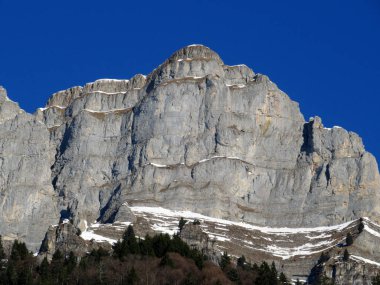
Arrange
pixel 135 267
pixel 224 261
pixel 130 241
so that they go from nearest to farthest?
pixel 135 267
pixel 130 241
pixel 224 261

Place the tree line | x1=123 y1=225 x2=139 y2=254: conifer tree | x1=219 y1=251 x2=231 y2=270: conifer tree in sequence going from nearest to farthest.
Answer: the tree line → x1=123 y1=225 x2=139 y2=254: conifer tree → x1=219 y1=251 x2=231 y2=270: conifer tree

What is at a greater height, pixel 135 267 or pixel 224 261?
pixel 224 261

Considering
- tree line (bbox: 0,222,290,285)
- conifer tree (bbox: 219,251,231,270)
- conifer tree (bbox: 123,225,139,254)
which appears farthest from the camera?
conifer tree (bbox: 219,251,231,270)

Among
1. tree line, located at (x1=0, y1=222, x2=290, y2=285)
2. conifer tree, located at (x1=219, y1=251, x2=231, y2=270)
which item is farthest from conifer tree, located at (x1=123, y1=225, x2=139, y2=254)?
conifer tree, located at (x1=219, y1=251, x2=231, y2=270)

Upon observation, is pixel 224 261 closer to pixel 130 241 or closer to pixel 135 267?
pixel 130 241

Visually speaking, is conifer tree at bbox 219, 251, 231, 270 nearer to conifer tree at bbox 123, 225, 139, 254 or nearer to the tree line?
the tree line

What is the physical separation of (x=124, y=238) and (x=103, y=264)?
15696 millimetres

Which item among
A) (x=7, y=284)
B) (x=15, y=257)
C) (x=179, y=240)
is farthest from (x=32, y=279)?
(x=179, y=240)

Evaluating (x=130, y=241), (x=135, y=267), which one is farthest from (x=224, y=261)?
(x=135, y=267)

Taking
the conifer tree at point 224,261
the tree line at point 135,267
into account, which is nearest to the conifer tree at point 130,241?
the tree line at point 135,267

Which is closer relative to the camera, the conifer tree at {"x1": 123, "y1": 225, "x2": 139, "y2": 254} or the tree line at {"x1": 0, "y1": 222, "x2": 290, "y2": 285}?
the tree line at {"x1": 0, "y1": 222, "x2": 290, "y2": 285}

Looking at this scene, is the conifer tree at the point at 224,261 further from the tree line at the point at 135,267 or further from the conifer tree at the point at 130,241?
the conifer tree at the point at 130,241

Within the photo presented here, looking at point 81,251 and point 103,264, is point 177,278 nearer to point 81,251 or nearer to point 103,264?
point 103,264

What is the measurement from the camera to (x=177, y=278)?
171750 millimetres
